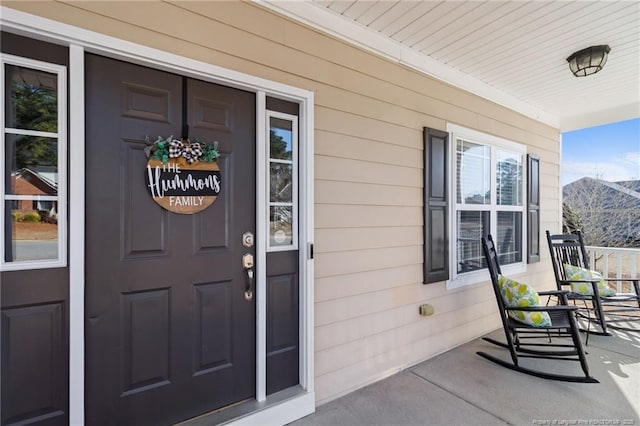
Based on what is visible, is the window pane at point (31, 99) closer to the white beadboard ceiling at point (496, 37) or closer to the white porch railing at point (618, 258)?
the white beadboard ceiling at point (496, 37)

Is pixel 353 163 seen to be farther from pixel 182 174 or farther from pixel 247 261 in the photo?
pixel 182 174

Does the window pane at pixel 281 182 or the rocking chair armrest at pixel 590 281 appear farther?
the rocking chair armrest at pixel 590 281

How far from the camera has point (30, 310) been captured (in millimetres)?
1385

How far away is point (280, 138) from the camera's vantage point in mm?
2109

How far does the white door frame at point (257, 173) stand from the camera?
1427mm

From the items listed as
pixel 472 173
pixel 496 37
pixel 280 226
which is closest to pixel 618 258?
pixel 472 173

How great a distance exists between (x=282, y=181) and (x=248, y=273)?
639 mm

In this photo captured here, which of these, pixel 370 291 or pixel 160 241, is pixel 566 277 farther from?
pixel 160 241

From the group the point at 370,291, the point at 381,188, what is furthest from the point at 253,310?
the point at 381,188

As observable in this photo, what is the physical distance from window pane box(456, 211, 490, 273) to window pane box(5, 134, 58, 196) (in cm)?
319

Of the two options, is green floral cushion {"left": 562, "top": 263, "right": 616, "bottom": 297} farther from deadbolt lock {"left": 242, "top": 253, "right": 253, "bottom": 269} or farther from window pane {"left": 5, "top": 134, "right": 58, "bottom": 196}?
window pane {"left": 5, "top": 134, "right": 58, "bottom": 196}

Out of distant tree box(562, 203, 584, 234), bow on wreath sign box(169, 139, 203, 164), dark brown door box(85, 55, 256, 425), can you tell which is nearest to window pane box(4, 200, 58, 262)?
dark brown door box(85, 55, 256, 425)

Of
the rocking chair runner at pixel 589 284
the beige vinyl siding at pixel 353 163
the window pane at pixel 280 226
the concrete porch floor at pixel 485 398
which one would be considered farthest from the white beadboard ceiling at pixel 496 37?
the concrete porch floor at pixel 485 398

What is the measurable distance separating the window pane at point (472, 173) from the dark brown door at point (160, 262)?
2278 mm
